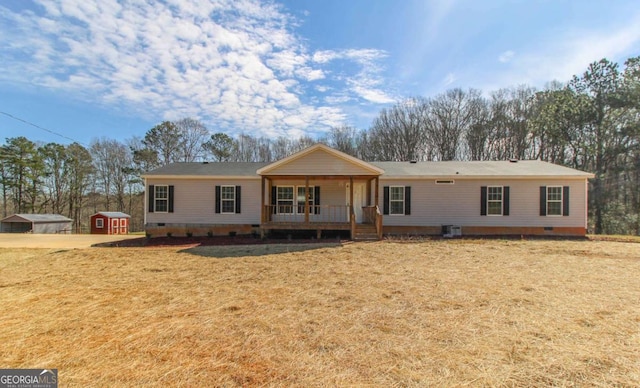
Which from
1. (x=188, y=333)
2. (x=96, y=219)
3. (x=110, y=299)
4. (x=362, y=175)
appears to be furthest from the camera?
(x=96, y=219)

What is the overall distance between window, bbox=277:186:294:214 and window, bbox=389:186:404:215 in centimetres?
492

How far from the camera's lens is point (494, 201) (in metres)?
14.5

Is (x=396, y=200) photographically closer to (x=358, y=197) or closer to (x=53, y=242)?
(x=358, y=197)

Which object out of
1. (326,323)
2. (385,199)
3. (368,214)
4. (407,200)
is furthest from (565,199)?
(326,323)

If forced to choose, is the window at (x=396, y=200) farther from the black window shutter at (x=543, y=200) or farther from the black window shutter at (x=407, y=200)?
the black window shutter at (x=543, y=200)

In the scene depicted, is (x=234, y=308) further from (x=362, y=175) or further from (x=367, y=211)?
(x=367, y=211)

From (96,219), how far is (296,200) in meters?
20.0

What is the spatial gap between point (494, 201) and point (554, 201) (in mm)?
2635

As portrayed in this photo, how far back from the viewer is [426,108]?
3216 centimetres

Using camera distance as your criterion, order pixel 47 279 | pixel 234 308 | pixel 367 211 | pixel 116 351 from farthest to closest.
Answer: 1. pixel 367 211
2. pixel 47 279
3. pixel 234 308
4. pixel 116 351

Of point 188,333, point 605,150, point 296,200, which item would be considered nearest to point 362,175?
point 296,200

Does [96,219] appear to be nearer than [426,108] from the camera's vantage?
Yes

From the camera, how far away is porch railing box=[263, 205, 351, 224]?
1485 centimetres

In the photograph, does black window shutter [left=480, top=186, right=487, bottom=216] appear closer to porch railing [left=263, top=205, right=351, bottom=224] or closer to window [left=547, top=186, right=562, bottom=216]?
window [left=547, top=186, right=562, bottom=216]
